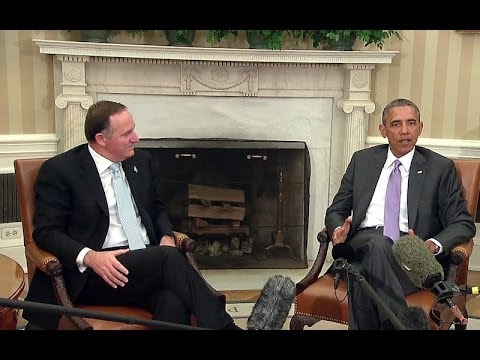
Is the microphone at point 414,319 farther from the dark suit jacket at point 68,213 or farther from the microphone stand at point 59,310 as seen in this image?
the dark suit jacket at point 68,213

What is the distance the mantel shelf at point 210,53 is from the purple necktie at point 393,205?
4.11 ft

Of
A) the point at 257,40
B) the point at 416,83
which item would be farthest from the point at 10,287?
the point at 416,83

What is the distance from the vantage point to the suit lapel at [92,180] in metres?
2.12

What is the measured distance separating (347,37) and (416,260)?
6.48ft

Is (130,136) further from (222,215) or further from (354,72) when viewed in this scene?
(354,72)

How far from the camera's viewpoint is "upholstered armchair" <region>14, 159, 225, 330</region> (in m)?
1.86

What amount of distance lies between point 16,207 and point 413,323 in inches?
110

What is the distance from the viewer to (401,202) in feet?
7.99

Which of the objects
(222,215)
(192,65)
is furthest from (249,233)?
(192,65)

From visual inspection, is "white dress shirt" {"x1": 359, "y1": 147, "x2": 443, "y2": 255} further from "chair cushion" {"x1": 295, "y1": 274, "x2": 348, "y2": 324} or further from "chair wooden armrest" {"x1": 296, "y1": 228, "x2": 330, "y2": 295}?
"chair cushion" {"x1": 295, "y1": 274, "x2": 348, "y2": 324}

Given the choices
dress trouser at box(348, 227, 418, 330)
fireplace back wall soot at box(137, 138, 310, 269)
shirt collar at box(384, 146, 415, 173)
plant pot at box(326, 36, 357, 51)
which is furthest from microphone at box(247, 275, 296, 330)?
plant pot at box(326, 36, 357, 51)

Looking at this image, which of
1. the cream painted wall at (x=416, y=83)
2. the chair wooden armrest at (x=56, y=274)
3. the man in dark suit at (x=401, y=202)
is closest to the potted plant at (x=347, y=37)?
the cream painted wall at (x=416, y=83)

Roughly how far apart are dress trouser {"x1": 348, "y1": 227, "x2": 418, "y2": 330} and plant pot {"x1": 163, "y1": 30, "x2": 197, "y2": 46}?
1.85 m

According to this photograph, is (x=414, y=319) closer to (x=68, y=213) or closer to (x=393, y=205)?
(x=393, y=205)
